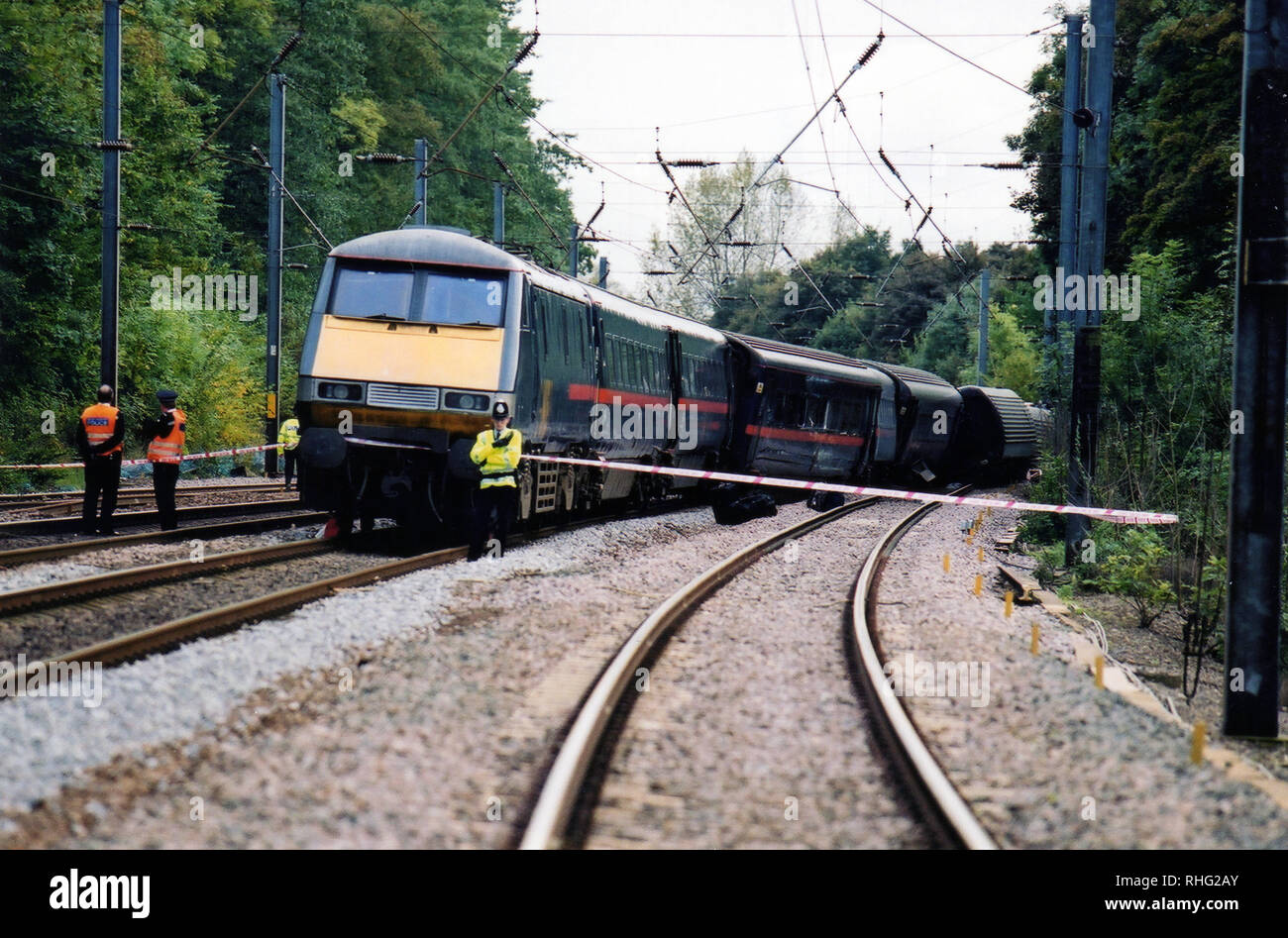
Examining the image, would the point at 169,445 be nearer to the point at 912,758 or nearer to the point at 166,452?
the point at 166,452

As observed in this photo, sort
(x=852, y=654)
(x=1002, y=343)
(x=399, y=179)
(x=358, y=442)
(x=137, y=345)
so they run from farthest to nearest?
(x=1002, y=343), (x=399, y=179), (x=137, y=345), (x=358, y=442), (x=852, y=654)

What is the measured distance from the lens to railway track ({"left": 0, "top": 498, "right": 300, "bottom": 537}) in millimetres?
14227

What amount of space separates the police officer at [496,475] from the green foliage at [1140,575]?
6.09m

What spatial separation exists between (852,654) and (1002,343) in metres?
47.2

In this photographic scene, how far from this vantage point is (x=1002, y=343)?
2136 inches

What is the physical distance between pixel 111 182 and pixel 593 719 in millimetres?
17715

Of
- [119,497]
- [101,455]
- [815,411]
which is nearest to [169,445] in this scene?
[101,455]

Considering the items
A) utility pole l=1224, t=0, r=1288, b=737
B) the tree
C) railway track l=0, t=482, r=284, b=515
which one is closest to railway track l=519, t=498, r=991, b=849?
utility pole l=1224, t=0, r=1288, b=737

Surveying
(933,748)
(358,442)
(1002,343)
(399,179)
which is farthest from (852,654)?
(1002,343)

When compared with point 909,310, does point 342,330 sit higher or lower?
lower

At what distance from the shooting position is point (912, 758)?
20.6ft
